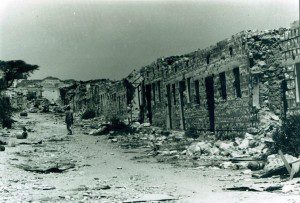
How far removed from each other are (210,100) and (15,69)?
31387 mm

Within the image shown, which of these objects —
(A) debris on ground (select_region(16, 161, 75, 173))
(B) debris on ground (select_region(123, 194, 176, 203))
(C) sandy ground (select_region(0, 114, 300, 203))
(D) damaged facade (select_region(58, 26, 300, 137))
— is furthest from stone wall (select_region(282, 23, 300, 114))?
(A) debris on ground (select_region(16, 161, 75, 173))

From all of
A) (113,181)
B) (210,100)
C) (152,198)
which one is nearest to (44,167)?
(113,181)

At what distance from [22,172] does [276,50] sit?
1041cm

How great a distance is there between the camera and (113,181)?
968cm

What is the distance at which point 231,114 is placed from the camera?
17375 millimetres

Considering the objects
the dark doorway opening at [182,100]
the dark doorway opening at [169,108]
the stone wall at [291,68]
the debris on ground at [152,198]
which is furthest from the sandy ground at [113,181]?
the dark doorway opening at [169,108]

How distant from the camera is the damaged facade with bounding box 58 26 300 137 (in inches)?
581

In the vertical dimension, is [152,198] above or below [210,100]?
below

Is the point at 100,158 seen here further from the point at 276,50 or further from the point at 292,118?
the point at 276,50

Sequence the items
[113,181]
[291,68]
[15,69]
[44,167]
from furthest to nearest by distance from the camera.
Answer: [15,69] < [291,68] < [44,167] < [113,181]

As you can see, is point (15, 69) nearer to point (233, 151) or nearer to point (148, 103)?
point (148, 103)

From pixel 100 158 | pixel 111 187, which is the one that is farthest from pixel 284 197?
pixel 100 158

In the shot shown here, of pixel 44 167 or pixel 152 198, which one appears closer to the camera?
pixel 152 198

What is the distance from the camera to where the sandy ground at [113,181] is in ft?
24.5
